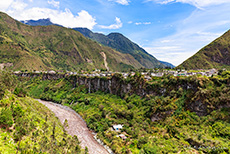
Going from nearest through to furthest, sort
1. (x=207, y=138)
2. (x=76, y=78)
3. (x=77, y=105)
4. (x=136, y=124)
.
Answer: (x=207, y=138)
(x=136, y=124)
(x=77, y=105)
(x=76, y=78)

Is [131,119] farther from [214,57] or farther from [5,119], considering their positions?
[214,57]

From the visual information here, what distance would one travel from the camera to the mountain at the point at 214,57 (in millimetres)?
148250

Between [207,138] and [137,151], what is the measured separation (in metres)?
20.1

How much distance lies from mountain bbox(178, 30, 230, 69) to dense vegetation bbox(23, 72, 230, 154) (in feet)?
352

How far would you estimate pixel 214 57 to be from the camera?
155 m

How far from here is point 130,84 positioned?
80.6 meters

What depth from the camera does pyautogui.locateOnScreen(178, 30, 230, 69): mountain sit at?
148 metres

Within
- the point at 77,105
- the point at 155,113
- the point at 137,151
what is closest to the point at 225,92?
the point at 155,113

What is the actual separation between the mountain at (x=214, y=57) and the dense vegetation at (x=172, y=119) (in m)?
107

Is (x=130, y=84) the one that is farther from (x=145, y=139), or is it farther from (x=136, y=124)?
(x=145, y=139)

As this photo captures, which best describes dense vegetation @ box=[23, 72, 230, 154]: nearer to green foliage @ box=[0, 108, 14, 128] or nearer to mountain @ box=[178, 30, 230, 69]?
green foliage @ box=[0, 108, 14, 128]

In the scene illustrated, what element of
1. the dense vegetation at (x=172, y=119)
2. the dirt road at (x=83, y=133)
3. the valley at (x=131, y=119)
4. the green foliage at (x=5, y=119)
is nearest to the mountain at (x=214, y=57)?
the valley at (x=131, y=119)

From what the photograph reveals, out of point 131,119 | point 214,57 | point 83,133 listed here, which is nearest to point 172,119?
point 131,119

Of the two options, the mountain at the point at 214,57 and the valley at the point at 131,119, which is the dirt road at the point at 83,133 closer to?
the valley at the point at 131,119
